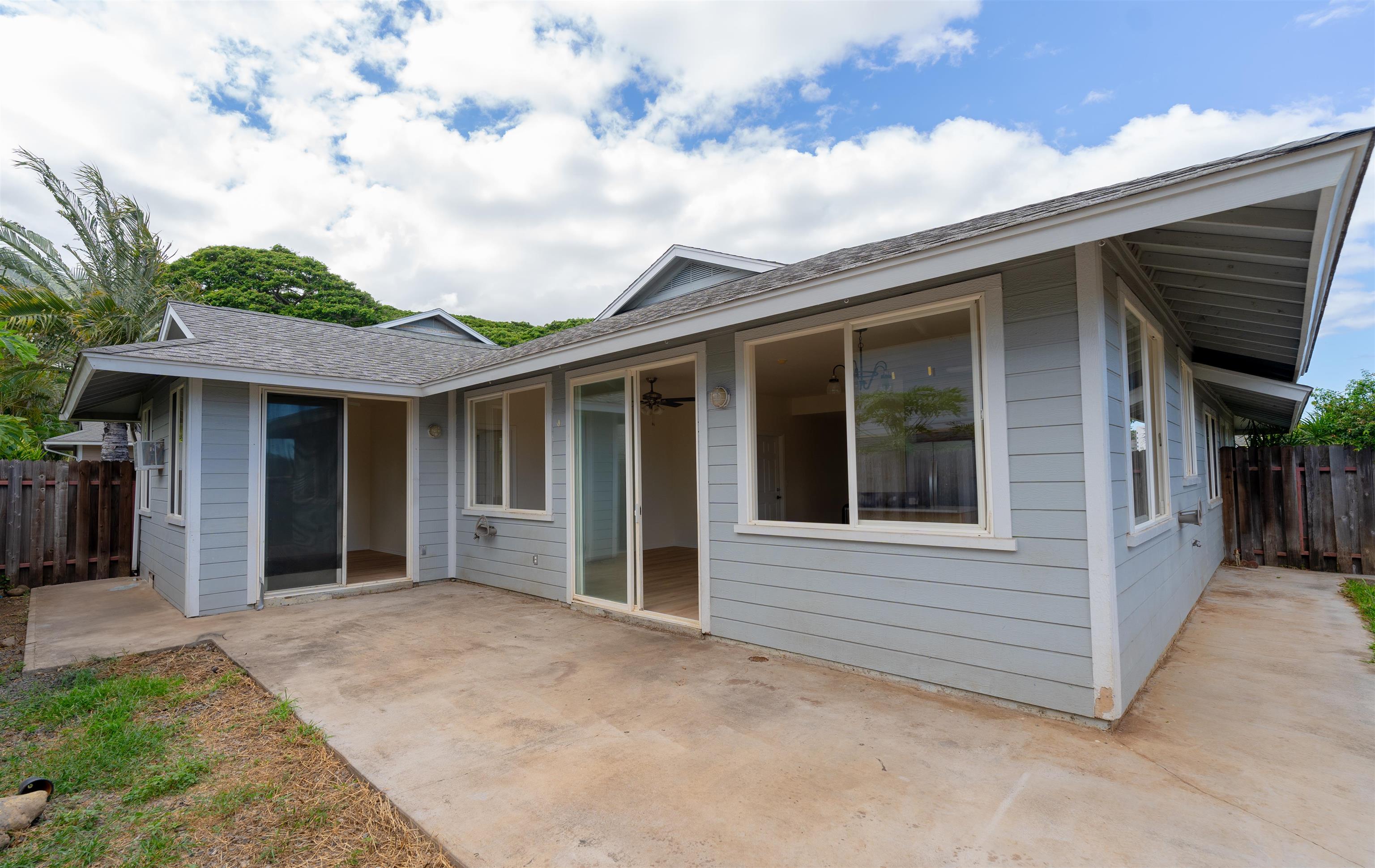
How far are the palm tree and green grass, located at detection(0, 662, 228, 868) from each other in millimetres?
7247

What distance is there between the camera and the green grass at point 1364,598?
4906 millimetres

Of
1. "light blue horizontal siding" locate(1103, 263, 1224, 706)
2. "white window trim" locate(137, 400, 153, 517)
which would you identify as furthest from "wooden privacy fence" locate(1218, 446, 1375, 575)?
"white window trim" locate(137, 400, 153, 517)

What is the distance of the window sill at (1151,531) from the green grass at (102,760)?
4.33 m

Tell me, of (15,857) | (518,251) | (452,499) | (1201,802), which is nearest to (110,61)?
(452,499)

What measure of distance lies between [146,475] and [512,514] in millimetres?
5184

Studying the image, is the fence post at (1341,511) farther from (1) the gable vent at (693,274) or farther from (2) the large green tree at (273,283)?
(2) the large green tree at (273,283)

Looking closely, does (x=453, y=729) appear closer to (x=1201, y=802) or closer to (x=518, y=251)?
(x=1201, y=802)

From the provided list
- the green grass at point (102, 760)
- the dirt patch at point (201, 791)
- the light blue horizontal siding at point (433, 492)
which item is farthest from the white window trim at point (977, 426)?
the light blue horizontal siding at point (433, 492)

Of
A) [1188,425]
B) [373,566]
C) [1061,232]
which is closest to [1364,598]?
[1188,425]

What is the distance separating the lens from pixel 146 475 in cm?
771

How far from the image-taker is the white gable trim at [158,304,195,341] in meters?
6.69

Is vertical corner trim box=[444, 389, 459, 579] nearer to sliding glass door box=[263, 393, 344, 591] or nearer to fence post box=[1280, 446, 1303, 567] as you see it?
sliding glass door box=[263, 393, 344, 591]

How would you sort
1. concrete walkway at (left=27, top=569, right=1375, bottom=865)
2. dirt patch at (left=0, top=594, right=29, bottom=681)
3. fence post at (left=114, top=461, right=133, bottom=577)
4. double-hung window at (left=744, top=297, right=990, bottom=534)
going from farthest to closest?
fence post at (left=114, top=461, right=133, bottom=577)
dirt patch at (left=0, top=594, right=29, bottom=681)
double-hung window at (left=744, top=297, right=990, bottom=534)
concrete walkway at (left=27, top=569, right=1375, bottom=865)

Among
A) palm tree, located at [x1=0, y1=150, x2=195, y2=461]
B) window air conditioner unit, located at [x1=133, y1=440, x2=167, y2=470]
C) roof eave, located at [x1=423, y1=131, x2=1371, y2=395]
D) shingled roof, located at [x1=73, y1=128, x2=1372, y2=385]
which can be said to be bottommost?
window air conditioner unit, located at [x1=133, y1=440, x2=167, y2=470]
